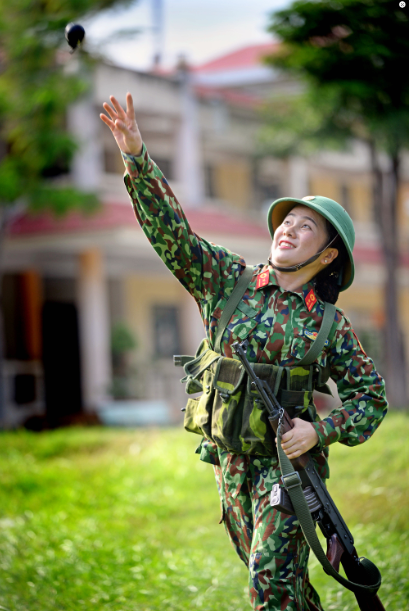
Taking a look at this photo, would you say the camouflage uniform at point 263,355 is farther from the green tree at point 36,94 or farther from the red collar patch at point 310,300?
the green tree at point 36,94

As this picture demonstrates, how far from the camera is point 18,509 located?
671 centimetres

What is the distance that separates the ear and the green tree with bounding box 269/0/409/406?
656 cm

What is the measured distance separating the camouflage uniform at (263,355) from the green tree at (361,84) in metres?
6.79

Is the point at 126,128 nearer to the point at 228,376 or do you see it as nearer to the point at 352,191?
the point at 228,376

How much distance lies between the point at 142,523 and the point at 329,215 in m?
4.26

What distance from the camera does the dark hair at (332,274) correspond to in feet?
9.77

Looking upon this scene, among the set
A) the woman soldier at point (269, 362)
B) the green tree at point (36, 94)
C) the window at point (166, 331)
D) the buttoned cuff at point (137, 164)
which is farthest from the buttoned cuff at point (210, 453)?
the window at point (166, 331)

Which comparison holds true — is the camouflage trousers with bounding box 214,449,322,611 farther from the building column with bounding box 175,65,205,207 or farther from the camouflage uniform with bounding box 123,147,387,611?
the building column with bounding box 175,65,205,207

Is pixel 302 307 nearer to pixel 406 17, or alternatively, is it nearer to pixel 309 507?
pixel 309 507

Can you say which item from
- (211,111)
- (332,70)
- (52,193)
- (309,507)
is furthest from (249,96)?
(309,507)

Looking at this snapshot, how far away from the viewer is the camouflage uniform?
2.71m

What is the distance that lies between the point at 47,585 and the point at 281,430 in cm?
247

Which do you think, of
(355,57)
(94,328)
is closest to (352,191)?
(355,57)

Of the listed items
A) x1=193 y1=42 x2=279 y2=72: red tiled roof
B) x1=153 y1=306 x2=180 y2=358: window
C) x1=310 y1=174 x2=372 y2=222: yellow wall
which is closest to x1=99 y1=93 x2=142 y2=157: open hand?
x1=153 y1=306 x2=180 y2=358: window
